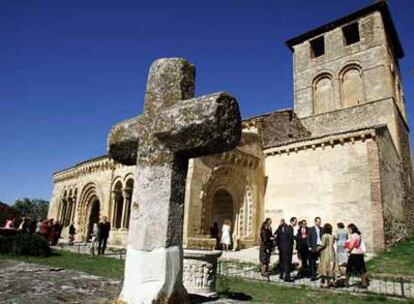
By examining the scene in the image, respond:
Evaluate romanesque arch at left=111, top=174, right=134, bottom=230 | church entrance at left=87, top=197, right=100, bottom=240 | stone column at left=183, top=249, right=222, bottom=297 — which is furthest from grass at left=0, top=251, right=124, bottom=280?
church entrance at left=87, top=197, right=100, bottom=240

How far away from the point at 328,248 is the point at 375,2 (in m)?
22.1

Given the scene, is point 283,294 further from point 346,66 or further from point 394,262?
point 346,66

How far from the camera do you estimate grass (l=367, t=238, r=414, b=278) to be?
10.1 m

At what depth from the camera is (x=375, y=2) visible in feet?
80.4

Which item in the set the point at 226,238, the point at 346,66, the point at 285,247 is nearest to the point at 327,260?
the point at 285,247

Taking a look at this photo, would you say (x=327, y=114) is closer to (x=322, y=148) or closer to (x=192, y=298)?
(x=322, y=148)

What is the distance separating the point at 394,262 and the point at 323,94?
17310 millimetres

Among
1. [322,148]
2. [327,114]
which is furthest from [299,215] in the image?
[327,114]

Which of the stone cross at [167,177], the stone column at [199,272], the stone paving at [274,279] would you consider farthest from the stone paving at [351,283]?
the stone cross at [167,177]

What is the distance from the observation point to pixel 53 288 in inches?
100

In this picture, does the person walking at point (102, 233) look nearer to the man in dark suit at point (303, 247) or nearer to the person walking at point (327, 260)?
the man in dark suit at point (303, 247)

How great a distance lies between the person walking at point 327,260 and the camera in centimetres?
886

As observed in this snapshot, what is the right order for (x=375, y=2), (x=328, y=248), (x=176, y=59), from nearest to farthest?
1. (x=176, y=59)
2. (x=328, y=248)
3. (x=375, y=2)

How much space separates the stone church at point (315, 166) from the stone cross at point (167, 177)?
10286 mm
